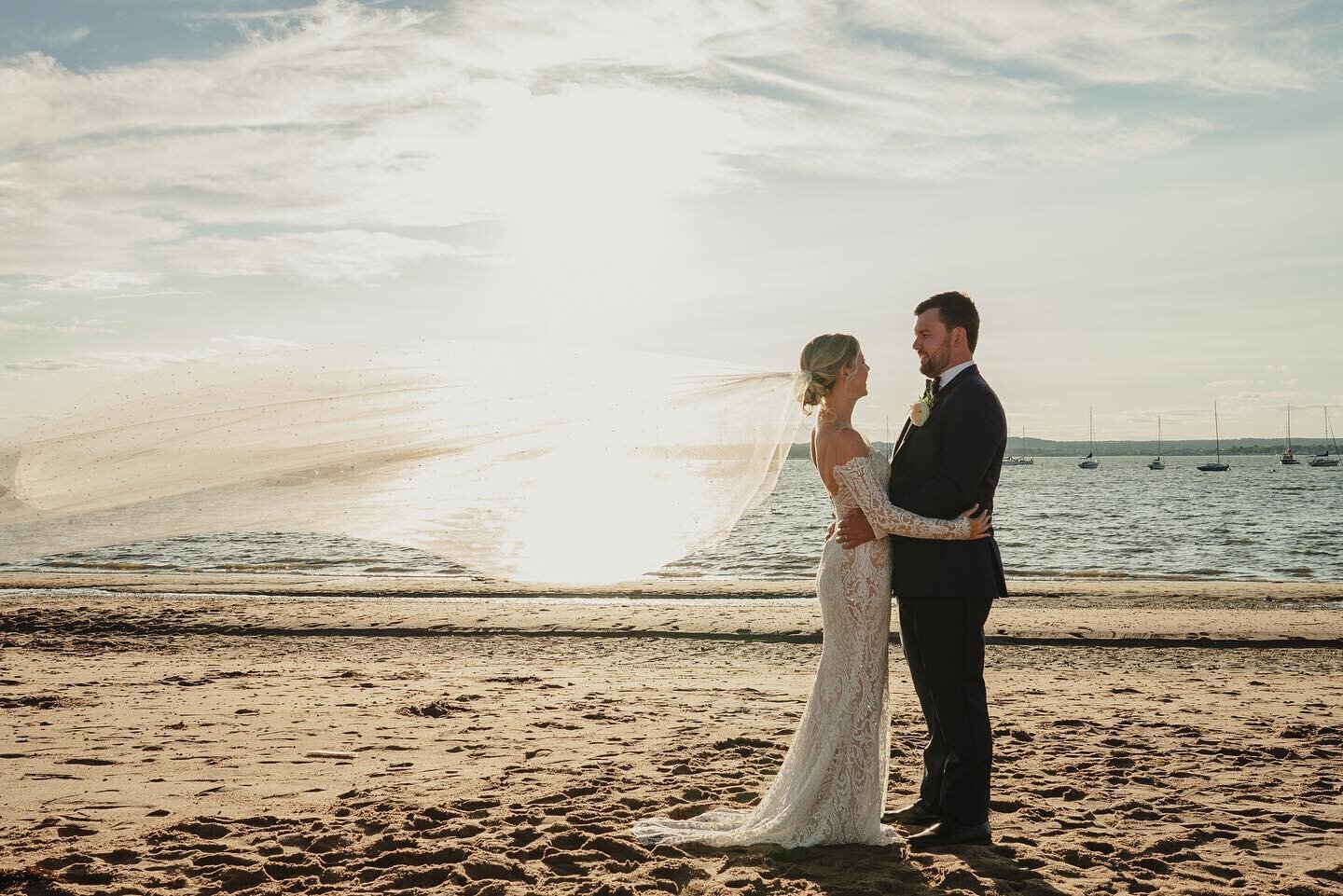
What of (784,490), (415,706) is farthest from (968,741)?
(784,490)

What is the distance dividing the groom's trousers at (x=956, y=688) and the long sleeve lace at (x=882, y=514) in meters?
0.38

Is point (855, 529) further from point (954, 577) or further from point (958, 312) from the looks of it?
point (958, 312)

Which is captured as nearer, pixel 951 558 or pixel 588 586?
pixel 951 558

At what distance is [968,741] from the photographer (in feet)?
16.4

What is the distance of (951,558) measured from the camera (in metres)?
4.89

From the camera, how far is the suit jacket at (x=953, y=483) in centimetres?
483

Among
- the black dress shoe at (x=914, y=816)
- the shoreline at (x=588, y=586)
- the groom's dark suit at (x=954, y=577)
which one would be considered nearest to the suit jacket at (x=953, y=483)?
the groom's dark suit at (x=954, y=577)

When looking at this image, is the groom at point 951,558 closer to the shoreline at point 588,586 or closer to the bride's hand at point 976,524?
the bride's hand at point 976,524

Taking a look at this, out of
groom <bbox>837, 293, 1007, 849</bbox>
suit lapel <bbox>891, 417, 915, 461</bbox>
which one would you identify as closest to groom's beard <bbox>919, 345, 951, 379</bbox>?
groom <bbox>837, 293, 1007, 849</bbox>

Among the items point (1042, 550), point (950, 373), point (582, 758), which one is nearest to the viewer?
point (950, 373)

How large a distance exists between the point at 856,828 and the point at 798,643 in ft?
29.4

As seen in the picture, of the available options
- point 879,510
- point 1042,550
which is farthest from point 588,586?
point 1042,550

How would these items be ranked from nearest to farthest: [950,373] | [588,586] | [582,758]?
[950,373] < [582,758] < [588,586]

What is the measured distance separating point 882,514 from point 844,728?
1.13 m
